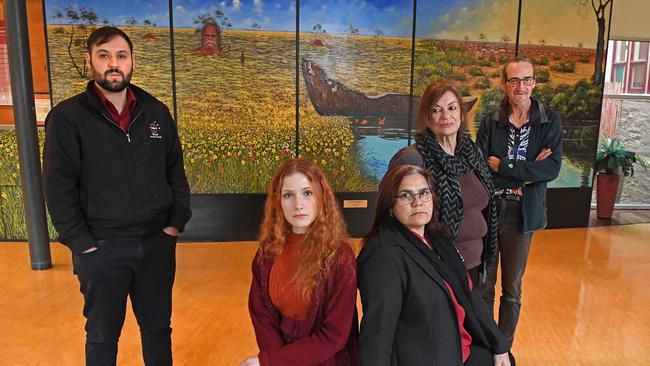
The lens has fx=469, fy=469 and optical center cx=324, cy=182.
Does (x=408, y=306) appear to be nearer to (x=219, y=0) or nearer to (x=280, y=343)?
(x=280, y=343)

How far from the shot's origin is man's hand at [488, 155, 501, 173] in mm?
2264

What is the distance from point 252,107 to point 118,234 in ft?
10.5

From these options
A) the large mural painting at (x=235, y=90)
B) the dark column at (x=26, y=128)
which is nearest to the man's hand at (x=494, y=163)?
the large mural painting at (x=235, y=90)

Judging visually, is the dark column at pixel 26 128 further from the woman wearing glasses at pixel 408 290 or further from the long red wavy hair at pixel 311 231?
the woman wearing glasses at pixel 408 290

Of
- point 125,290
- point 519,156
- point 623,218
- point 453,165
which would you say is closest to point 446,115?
point 453,165

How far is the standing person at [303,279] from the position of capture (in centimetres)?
157

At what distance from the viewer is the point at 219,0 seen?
15.3 ft

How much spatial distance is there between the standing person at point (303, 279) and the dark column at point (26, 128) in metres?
3.22

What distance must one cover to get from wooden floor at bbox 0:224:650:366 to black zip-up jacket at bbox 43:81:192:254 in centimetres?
111

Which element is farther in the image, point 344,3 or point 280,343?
point 344,3

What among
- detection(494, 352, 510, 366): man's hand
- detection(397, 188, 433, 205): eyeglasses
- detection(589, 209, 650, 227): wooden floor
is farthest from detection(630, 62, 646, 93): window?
detection(397, 188, 433, 205): eyeglasses

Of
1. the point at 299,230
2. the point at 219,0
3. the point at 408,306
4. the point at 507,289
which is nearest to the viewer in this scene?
the point at 408,306

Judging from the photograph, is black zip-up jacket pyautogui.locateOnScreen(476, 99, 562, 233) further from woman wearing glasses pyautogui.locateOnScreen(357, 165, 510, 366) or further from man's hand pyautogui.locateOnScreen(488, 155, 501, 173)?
woman wearing glasses pyautogui.locateOnScreen(357, 165, 510, 366)

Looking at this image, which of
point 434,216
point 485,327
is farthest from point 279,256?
point 485,327
